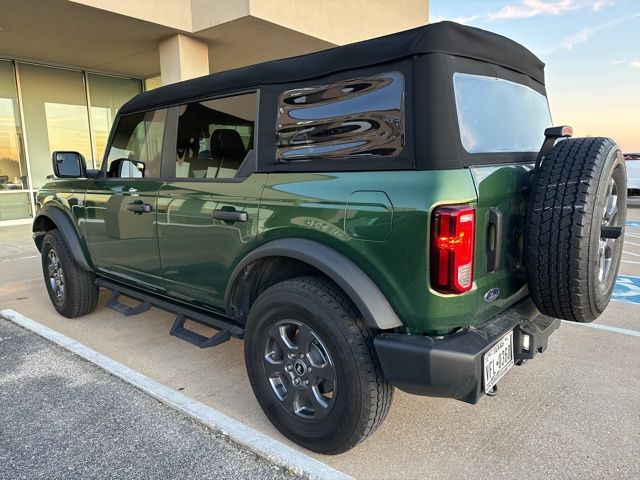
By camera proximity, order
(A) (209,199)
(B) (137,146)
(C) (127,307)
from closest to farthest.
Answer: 1. (A) (209,199)
2. (B) (137,146)
3. (C) (127,307)

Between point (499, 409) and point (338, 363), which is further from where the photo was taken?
point (499, 409)

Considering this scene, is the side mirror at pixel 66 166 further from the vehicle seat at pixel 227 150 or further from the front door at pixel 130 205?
the vehicle seat at pixel 227 150

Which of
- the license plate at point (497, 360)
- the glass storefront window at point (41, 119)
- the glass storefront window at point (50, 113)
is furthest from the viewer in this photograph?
the glass storefront window at point (50, 113)

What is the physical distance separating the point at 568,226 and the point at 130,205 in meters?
2.82

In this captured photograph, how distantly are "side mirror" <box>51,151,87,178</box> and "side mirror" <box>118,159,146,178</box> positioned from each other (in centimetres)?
48

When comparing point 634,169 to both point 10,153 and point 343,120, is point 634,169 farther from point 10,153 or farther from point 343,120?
point 10,153

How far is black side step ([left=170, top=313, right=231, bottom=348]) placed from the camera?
9.25ft

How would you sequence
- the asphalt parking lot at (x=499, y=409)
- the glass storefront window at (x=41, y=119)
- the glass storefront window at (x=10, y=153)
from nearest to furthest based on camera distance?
the asphalt parking lot at (x=499, y=409)
the glass storefront window at (x=10, y=153)
the glass storefront window at (x=41, y=119)

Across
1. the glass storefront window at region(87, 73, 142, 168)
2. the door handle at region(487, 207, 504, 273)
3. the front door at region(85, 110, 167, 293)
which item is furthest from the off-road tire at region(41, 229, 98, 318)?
the glass storefront window at region(87, 73, 142, 168)

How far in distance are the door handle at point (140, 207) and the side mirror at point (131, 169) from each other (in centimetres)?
24

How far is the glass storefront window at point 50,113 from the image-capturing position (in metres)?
11.5

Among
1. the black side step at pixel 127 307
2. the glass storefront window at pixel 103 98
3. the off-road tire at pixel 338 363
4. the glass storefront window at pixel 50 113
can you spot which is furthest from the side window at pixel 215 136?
the glass storefront window at pixel 103 98

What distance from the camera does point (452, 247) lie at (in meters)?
1.87

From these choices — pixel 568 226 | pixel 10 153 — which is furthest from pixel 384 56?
pixel 10 153
